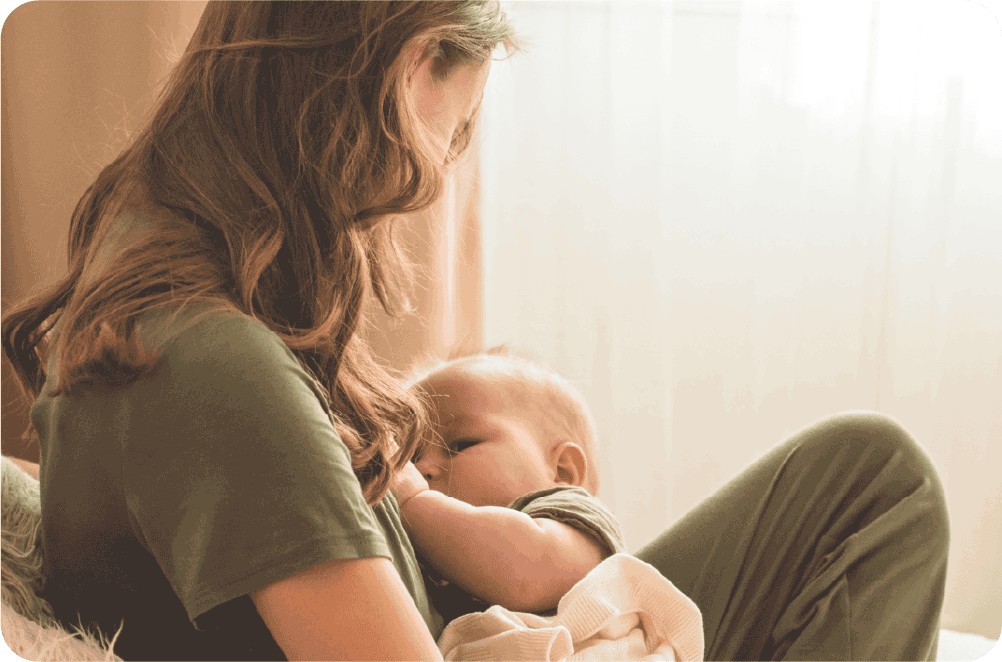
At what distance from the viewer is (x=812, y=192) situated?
208 centimetres

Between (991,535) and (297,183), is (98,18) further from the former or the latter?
(991,535)

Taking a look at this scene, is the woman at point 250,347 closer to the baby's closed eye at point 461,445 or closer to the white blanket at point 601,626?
the white blanket at point 601,626

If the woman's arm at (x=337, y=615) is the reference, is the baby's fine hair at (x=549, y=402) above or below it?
below

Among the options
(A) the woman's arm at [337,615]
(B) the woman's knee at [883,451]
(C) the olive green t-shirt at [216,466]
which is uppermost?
(C) the olive green t-shirt at [216,466]

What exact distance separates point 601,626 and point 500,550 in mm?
126

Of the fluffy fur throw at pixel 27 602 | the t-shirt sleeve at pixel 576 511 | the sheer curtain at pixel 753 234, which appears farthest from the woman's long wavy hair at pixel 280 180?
the sheer curtain at pixel 753 234

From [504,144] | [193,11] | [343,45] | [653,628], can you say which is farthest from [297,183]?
[504,144]

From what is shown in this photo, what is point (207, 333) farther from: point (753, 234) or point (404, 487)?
point (753, 234)

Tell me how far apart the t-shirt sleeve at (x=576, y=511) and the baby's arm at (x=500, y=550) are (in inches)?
0.5

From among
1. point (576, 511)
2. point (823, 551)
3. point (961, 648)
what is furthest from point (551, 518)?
point (961, 648)

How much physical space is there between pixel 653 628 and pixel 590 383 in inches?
48.8

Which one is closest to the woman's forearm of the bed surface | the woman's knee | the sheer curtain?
the woman's knee

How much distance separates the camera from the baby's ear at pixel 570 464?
3.52 feet

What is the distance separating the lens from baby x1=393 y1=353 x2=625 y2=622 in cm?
84
